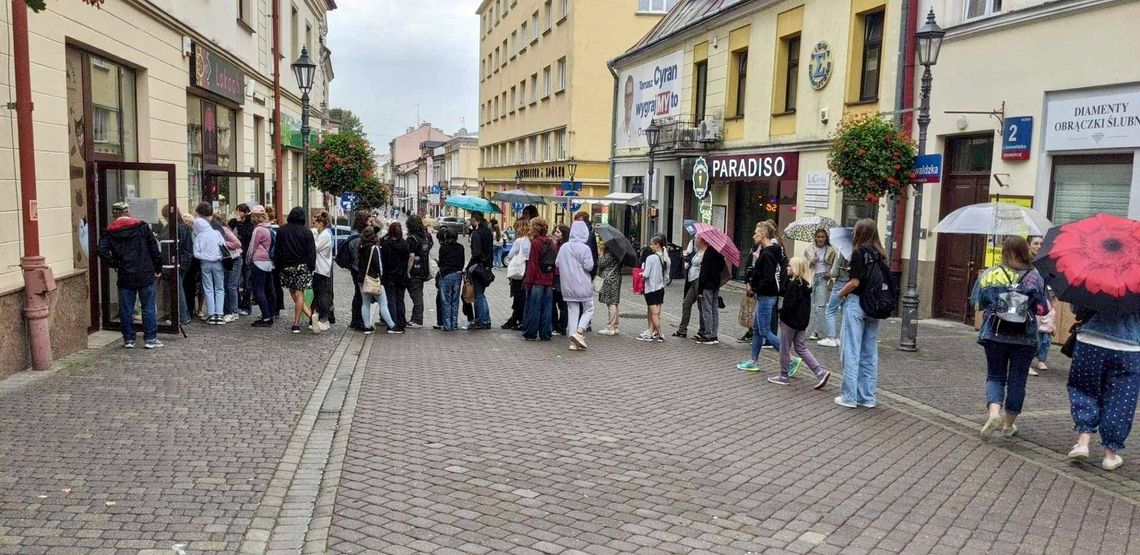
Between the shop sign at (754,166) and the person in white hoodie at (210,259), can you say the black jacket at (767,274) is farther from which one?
the shop sign at (754,166)

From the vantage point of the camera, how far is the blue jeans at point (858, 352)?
8062mm

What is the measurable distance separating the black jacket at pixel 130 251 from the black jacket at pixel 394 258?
323cm

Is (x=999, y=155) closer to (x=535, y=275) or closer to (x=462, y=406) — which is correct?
(x=535, y=275)

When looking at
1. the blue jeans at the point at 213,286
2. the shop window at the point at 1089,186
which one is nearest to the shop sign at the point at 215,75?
the blue jeans at the point at 213,286

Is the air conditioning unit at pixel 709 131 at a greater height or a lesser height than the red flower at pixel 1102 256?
greater

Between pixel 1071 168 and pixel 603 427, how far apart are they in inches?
348

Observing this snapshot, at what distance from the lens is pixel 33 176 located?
8.34 metres

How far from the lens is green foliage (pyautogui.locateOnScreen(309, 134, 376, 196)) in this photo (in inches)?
1056

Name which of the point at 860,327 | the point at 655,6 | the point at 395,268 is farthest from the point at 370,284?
→ the point at 655,6

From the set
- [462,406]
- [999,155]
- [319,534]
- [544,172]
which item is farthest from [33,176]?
[544,172]

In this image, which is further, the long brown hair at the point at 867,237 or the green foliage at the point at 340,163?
the green foliage at the point at 340,163

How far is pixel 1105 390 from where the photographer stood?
612 centimetres

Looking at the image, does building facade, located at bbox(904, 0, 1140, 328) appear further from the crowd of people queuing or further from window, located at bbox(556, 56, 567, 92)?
window, located at bbox(556, 56, 567, 92)

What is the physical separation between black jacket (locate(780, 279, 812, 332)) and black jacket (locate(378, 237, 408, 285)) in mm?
5600
